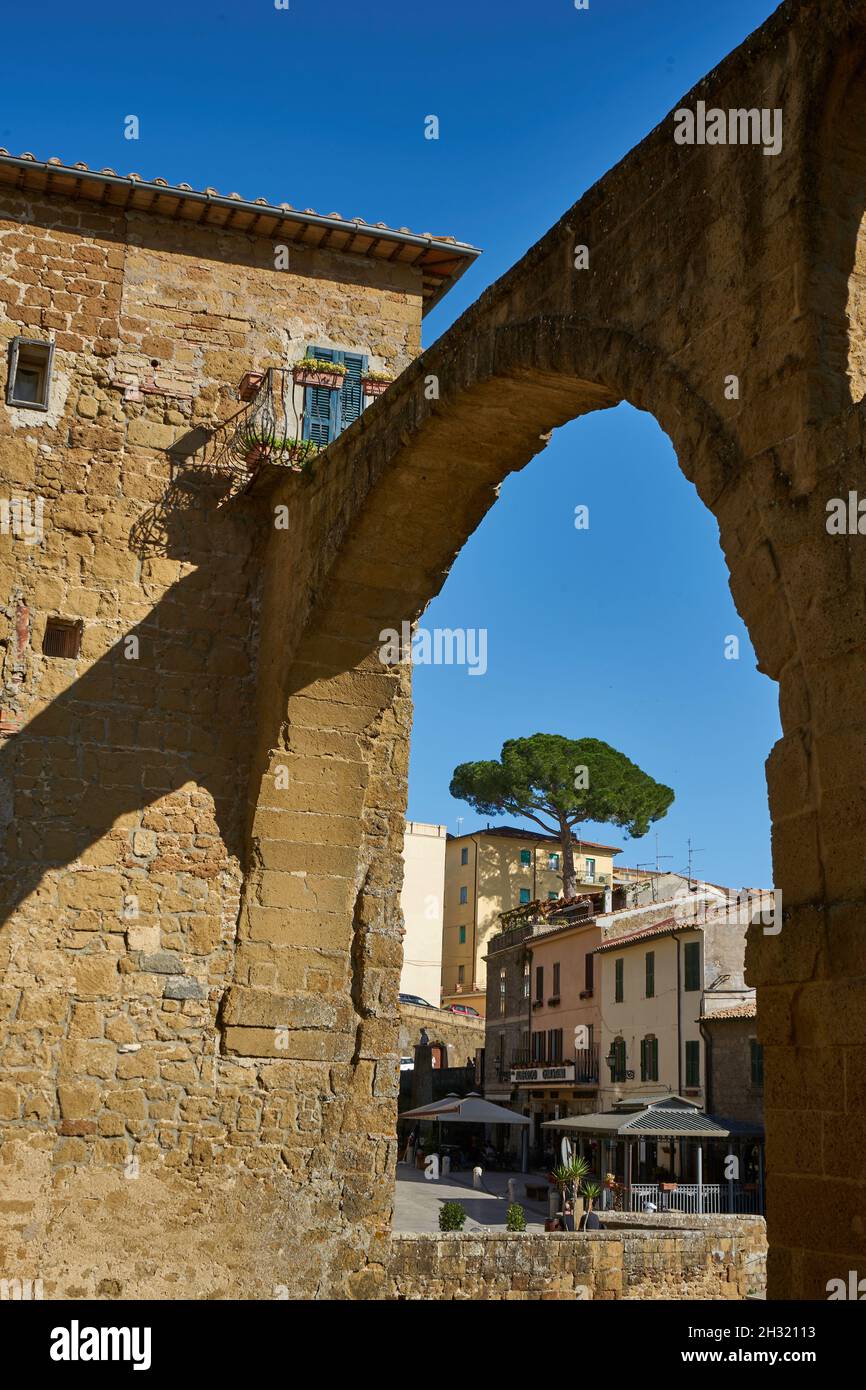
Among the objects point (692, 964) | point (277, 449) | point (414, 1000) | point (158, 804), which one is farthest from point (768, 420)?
point (414, 1000)

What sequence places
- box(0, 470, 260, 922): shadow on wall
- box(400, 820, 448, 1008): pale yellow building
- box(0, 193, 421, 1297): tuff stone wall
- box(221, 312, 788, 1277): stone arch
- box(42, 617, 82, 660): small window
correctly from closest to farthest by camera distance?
box(221, 312, 788, 1277): stone arch
box(0, 193, 421, 1297): tuff stone wall
box(0, 470, 260, 922): shadow on wall
box(42, 617, 82, 660): small window
box(400, 820, 448, 1008): pale yellow building

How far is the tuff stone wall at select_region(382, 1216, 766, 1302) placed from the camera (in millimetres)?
10086

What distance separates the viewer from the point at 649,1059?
26609 mm

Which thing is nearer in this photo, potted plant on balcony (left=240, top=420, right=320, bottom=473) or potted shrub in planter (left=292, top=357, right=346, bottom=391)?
potted plant on balcony (left=240, top=420, right=320, bottom=473)

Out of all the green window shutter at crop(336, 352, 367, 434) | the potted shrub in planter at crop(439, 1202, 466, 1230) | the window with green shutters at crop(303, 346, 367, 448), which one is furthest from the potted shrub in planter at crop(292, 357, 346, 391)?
the potted shrub in planter at crop(439, 1202, 466, 1230)

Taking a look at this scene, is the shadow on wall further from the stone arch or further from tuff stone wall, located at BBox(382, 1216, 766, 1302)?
tuff stone wall, located at BBox(382, 1216, 766, 1302)

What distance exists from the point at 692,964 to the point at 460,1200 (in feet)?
21.4

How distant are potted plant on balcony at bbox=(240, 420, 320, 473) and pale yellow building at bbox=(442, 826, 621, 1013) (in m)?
40.0

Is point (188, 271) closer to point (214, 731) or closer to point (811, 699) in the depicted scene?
point (214, 731)

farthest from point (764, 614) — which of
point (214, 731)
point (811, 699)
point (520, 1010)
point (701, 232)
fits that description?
point (520, 1010)

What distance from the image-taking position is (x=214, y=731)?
26.9 ft

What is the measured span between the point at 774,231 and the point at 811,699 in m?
1.55

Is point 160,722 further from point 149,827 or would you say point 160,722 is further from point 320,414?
point 320,414

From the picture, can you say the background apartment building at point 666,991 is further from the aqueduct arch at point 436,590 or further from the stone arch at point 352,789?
the aqueduct arch at point 436,590
